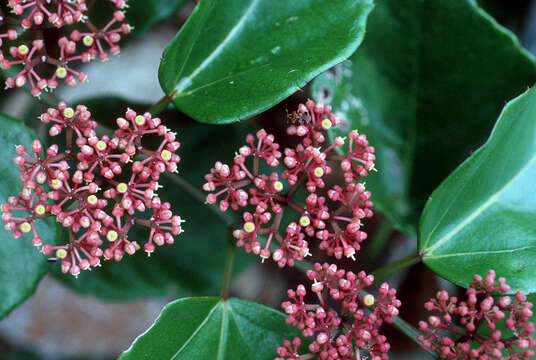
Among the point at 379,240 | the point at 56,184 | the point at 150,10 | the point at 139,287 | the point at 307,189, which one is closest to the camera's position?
the point at 56,184

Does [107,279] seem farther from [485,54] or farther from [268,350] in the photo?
[485,54]

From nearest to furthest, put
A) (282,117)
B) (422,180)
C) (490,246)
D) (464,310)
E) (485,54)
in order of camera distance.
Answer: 1. (464,310)
2. (490,246)
3. (485,54)
4. (422,180)
5. (282,117)

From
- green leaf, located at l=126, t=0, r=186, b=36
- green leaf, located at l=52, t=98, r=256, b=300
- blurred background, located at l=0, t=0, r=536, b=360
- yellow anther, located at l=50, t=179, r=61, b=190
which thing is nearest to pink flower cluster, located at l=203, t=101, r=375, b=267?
yellow anther, located at l=50, t=179, r=61, b=190

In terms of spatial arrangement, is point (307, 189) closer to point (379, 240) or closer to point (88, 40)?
point (88, 40)

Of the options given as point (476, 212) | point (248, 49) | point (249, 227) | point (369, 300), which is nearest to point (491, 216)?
point (476, 212)

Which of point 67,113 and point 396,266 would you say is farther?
point 396,266

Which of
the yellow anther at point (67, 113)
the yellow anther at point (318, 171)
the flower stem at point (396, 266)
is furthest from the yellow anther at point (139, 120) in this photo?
the flower stem at point (396, 266)

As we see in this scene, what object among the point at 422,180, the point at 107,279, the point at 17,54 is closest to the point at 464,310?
the point at 422,180
